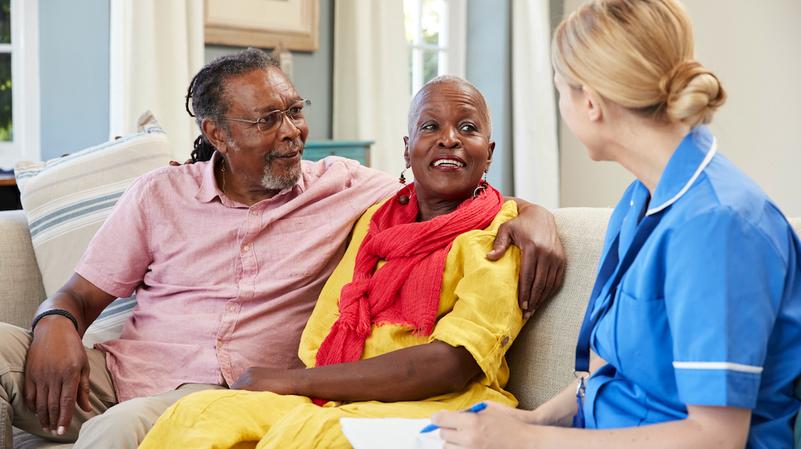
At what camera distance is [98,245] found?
2.11 m

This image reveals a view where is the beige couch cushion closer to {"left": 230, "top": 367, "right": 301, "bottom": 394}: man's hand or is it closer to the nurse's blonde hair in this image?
{"left": 230, "top": 367, "right": 301, "bottom": 394}: man's hand

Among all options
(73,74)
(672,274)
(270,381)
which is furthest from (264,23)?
(672,274)

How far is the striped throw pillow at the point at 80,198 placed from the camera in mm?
2275

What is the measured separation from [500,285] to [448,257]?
0.44 feet

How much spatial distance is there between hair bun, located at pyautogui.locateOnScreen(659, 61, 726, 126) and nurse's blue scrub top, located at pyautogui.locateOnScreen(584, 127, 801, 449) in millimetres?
40

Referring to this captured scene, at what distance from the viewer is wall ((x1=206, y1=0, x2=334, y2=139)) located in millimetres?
4273

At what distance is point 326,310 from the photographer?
189 cm

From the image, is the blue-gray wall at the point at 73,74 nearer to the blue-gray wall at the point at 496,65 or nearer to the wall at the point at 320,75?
the wall at the point at 320,75

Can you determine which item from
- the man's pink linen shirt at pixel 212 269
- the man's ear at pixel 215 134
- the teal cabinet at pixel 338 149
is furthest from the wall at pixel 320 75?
the man's pink linen shirt at pixel 212 269

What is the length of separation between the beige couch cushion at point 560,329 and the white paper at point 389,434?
445 mm

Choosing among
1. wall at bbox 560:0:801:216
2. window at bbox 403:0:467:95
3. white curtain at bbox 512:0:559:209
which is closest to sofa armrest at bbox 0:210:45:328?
window at bbox 403:0:467:95

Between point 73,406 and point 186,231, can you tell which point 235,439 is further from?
point 186,231

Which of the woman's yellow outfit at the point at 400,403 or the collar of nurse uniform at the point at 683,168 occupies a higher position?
the collar of nurse uniform at the point at 683,168

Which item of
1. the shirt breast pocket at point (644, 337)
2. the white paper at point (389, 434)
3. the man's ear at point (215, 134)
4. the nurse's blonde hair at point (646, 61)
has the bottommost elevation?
the white paper at point (389, 434)
